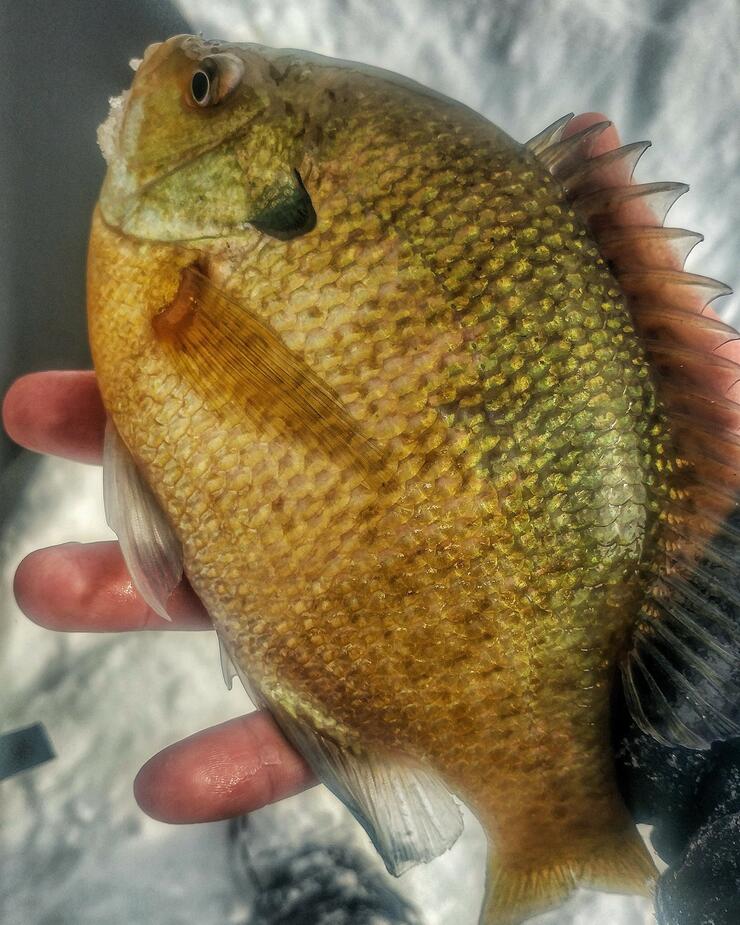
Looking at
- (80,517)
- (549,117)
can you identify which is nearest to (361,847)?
(80,517)

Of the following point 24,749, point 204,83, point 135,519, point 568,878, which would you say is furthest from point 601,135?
point 24,749

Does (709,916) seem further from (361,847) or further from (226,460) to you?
(226,460)

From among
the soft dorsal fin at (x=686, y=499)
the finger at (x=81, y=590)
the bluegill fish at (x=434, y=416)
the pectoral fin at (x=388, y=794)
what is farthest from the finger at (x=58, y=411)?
the soft dorsal fin at (x=686, y=499)

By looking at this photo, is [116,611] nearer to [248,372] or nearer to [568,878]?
[248,372]

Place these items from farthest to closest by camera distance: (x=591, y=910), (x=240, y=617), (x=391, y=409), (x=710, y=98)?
1. (x=710, y=98)
2. (x=591, y=910)
3. (x=240, y=617)
4. (x=391, y=409)

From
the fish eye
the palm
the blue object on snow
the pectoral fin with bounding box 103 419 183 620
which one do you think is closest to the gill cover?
the fish eye

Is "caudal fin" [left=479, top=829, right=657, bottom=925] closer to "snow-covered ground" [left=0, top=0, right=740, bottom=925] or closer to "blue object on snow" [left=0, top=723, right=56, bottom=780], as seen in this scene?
"snow-covered ground" [left=0, top=0, right=740, bottom=925]
